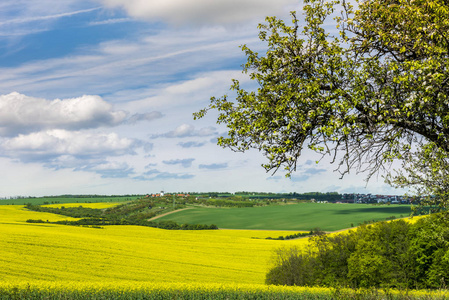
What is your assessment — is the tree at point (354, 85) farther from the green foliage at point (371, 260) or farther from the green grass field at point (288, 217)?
the green grass field at point (288, 217)

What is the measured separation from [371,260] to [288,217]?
3309 inches

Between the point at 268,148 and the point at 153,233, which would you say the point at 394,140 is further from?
the point at 153,233

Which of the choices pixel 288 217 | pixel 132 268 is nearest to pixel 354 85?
pixel 132 268

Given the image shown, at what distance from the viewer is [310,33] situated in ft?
52.0

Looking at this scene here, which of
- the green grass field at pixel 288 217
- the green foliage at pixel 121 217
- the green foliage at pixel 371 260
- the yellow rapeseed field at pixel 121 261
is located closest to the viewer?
the yellow rapeseed field at pixel 121 261

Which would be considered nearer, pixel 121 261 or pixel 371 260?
pixel 371 260

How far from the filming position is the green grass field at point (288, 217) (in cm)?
12162

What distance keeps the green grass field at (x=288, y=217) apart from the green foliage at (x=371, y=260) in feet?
186

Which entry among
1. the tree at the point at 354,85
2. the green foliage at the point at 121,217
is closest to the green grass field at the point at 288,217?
the green foliage at the point at 121,217

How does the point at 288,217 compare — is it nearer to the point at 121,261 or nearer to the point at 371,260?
the point at 371,260

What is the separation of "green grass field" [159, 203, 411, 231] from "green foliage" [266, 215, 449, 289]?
5671 cm

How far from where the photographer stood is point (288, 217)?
451ft

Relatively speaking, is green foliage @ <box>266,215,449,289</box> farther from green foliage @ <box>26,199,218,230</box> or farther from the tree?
green foliage @ <box>26,199,218,230</box>

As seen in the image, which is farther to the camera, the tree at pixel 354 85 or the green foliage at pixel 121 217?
the green foliage at pixel 121 217
